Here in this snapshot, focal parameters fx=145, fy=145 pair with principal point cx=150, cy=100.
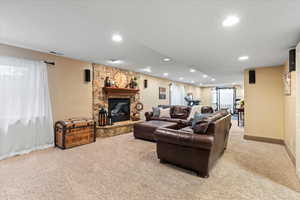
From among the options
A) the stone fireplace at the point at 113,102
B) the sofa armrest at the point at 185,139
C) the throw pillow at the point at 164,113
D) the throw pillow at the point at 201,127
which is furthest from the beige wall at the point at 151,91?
the throw pillow at the point at 201,127

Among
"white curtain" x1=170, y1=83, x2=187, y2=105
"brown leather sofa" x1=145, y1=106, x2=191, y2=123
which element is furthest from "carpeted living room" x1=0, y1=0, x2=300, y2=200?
"white curtain" x1=170, y1=83, x2=187, y2=105

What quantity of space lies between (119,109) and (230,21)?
15.0ft

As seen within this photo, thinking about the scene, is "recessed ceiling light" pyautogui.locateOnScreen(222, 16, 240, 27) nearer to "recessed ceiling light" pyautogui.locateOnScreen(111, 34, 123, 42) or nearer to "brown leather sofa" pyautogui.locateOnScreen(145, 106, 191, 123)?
"recessed ceiling light" pyautogui.locateOnScreen(111, 34, 123, 42)

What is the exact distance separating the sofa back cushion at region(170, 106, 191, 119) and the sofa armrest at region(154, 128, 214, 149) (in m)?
3.23

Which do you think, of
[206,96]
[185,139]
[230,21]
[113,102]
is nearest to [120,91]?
[113,102]

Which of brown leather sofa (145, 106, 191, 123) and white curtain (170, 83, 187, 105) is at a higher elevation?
white curtain (170, 83, 187, 105)

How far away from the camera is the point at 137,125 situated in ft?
14.7

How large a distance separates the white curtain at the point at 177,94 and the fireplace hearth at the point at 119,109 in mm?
3650

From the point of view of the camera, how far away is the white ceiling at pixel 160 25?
1.61 m

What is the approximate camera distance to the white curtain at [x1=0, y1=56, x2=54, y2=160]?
2.98 meters

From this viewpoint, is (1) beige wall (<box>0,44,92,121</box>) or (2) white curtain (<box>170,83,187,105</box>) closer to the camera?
(1) beige wall (<box>0,44,92,121</box>)

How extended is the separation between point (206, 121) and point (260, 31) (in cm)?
154

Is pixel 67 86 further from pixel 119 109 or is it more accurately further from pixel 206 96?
pixel 206 96

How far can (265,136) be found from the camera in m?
4.21
